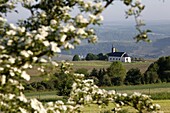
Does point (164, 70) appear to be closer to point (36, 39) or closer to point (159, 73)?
point (159, 73)

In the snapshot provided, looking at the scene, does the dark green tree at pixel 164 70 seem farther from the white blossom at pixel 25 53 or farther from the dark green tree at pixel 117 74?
the white blossom at pixel 25 53

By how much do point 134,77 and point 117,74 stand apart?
10.5 feet

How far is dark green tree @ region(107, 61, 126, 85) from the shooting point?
76037mm

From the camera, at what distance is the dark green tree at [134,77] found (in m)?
75.5

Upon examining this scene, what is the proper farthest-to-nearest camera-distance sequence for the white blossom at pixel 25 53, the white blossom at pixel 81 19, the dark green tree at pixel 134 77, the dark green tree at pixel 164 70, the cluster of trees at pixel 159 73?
the dark green tree at pixel 164 70
the cluster of trees at pixel 159 73
the dark green tree at pixel 134 77
the white blossom at pixel 81 19
the white blossom at pixel 25 53

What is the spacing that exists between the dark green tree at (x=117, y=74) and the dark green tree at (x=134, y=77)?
1.06 metres

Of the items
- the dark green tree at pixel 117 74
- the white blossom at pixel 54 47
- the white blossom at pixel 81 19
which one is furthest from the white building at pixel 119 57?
the white blossom at pixel 54 47

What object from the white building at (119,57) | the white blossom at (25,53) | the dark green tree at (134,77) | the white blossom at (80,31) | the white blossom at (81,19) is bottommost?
the white blossom at (25,53)

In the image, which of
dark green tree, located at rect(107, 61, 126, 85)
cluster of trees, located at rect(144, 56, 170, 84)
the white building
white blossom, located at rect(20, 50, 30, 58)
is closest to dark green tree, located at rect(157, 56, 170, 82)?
cluster of trees, located at rect(144, 56, 170, 84)

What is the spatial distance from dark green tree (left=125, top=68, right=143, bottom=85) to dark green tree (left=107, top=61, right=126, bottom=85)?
3.49 ft

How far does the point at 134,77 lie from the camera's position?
77.4 m

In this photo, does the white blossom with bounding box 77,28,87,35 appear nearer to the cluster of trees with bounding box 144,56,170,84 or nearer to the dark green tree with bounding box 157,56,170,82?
the cluster of trees with bounding box 144,56,170,84

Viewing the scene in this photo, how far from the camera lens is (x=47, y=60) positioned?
22.1 feet


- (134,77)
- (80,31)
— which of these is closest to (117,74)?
(134,77)
